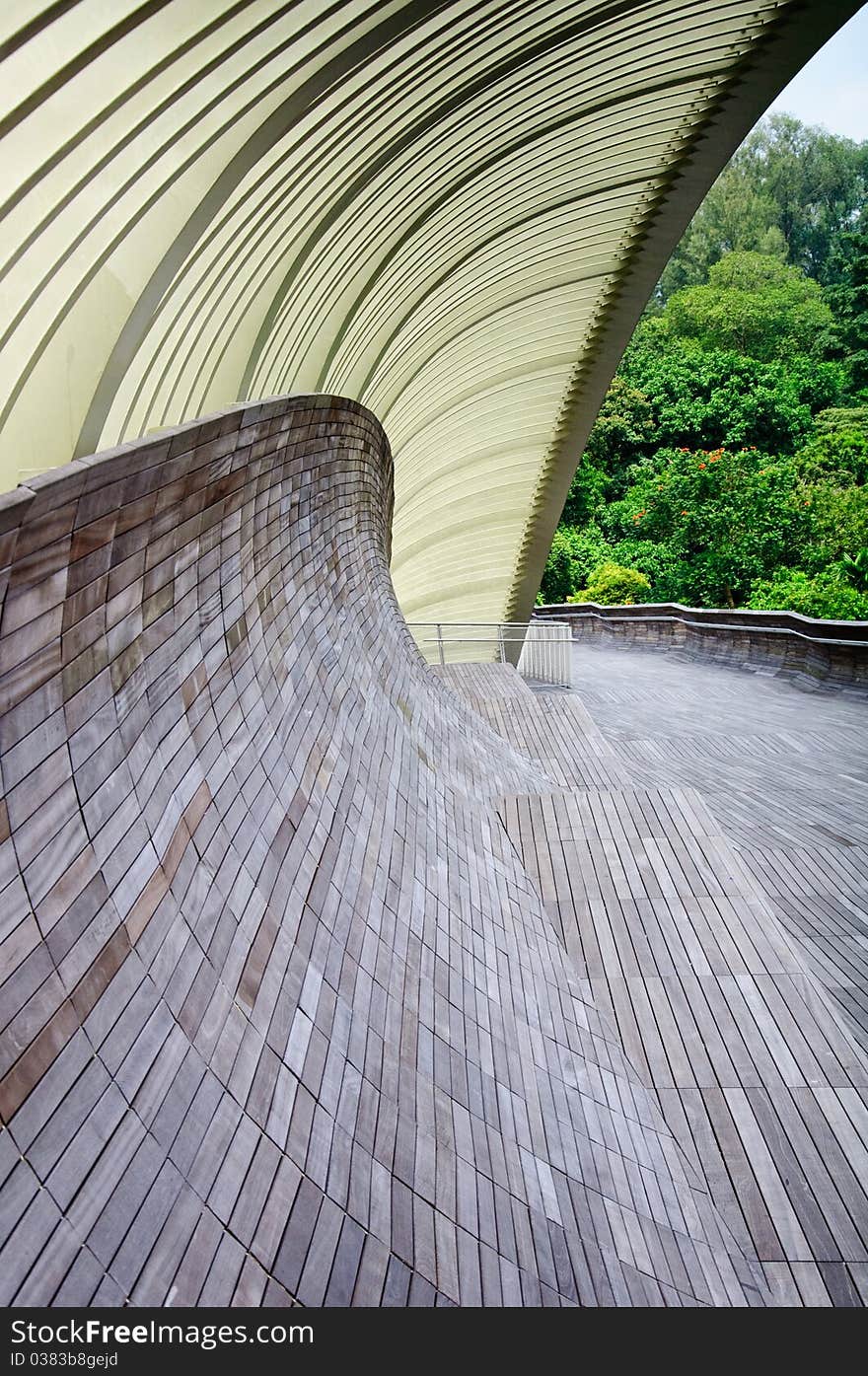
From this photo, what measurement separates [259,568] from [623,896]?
9.87ft

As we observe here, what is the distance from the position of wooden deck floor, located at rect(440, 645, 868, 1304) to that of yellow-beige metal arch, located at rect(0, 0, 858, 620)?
11.7 feet

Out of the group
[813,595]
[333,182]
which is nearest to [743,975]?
[333,182]

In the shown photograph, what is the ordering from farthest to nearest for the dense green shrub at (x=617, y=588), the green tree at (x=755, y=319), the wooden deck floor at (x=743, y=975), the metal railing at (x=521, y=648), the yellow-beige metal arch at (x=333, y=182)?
the green tree at (x=755, y=319)
the dense green shrub at (x=617, y=588)
the metal railing at (x=521, y=648)
the wooden deck floor at (x=743, y=975)
the yellow-beige metal arch at (x=333, y=182)

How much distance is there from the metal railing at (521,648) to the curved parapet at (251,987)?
10.1 metres

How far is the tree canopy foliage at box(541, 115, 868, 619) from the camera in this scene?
1101 inches

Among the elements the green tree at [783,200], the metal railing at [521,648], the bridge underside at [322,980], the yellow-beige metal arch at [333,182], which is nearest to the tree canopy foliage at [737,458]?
the metal railing at [521,648]

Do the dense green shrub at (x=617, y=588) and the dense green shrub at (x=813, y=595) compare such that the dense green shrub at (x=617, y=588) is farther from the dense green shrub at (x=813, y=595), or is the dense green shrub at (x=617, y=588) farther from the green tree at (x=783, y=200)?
the green tree at (x=783, y=200)

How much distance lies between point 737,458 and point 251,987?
29.1 metres

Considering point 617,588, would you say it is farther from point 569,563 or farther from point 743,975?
point 743,975

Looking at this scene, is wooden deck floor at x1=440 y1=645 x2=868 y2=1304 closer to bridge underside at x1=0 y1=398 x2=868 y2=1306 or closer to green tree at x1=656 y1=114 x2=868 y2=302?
bridge underside at x1=0 y1=398 x2=868 y2=1306

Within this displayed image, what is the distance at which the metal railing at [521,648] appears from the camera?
52.1ft

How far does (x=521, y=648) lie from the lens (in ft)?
58.6
